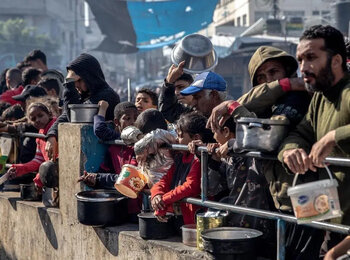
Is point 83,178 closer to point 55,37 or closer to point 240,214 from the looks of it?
point 240,214

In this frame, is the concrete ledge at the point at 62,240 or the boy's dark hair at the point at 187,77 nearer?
the concrete ledge at the point at 62,240

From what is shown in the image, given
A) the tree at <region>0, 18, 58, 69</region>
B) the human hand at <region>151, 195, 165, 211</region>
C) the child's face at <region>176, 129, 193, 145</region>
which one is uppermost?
the tree at <region>0, 18, 58, 69</region>

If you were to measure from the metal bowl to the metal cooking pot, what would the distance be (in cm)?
162

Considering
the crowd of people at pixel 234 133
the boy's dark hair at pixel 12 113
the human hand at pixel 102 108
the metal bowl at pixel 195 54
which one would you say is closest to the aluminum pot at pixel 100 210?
the crowd of people at pixel 234 133

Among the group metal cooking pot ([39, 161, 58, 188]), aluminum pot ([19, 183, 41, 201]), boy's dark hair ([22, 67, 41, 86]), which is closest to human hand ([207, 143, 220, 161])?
metal cooking pot ([39, 161, 58, 188])

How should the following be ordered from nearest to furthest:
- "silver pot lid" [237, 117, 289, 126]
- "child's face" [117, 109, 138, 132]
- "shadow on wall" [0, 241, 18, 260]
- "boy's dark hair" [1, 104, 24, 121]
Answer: "silver pot lid" [237, 117, 289, 126] < "child's face" [117, 109, 138, 132] < "shadow on wall" [0, 241, 18, 260] < "boy's dark hair" [1, 104, 24, 121]

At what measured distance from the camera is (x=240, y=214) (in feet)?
14.7

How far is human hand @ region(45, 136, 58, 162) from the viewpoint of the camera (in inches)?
262

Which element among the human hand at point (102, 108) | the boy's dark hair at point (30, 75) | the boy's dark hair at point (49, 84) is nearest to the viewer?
the human hand at point (102, 108)

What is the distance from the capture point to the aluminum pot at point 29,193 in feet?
23.7

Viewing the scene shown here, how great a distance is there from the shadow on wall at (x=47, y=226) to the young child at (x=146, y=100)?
1.44 metres

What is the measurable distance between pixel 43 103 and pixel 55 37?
234 feet

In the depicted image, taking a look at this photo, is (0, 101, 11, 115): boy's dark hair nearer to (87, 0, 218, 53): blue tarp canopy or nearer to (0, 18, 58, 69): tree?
(87, 0, 218, 53): blue tarp canopy

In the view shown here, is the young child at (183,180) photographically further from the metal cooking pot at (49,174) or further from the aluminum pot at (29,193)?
the aluminum pot at (29,193)
